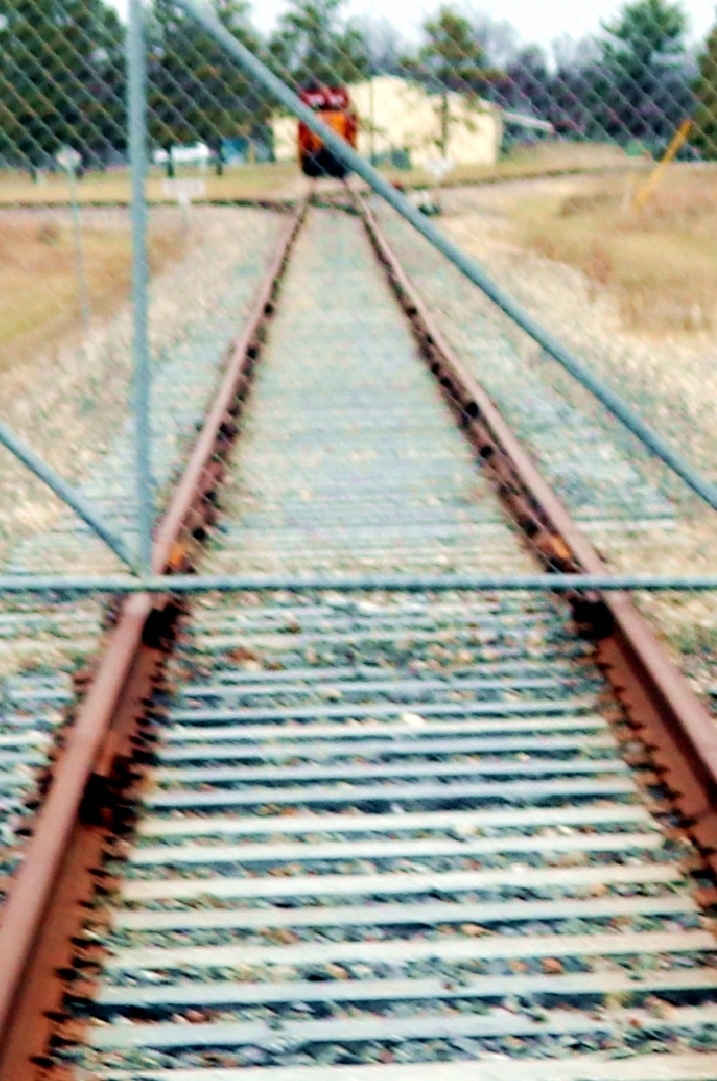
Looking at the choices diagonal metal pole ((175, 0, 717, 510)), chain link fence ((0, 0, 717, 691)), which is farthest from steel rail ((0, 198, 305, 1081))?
diagonal metal pole ((175, 0, 717, 510))

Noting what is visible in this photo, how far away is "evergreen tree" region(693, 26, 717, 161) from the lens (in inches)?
168

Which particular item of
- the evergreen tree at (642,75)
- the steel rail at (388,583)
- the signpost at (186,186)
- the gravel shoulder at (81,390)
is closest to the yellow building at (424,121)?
the evergreen tree at (642,75)

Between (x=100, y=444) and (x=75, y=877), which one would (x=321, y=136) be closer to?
(x=75, y=877)

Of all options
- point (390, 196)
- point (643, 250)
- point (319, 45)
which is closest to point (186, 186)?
point (319, 45)

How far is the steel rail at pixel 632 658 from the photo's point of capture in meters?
2.88

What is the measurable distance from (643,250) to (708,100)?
32.3 ft

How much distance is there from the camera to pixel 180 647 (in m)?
3.88

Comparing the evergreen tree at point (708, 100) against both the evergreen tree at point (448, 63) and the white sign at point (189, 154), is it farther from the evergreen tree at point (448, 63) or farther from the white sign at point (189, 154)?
the white sign at point (189, 154)

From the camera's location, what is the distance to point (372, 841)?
2865 millimetres

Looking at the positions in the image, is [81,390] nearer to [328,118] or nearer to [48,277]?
[328,118]

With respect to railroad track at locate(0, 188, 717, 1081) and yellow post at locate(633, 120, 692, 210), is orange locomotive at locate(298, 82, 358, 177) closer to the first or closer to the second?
yellow post at locate(633, 120, 692, 210)

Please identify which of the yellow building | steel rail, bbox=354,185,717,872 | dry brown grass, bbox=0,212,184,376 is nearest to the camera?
steel rail, bbox=354,185,717,872

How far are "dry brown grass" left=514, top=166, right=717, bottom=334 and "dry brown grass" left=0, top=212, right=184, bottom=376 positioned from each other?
5.04 meters

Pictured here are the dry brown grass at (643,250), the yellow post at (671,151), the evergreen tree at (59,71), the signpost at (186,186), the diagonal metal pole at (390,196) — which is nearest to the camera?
the diagonal metal pole at (390,196)
